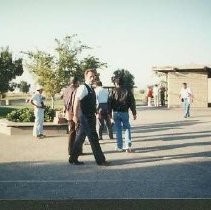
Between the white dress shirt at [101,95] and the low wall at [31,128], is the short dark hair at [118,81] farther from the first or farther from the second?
the low wall at [31,128]

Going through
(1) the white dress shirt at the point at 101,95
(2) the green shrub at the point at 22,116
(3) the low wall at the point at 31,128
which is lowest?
(3) the low wall at the point at 31,128

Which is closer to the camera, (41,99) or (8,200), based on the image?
(8,200)

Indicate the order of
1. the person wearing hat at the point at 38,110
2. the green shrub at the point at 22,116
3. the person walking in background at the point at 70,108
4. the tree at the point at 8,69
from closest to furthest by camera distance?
the person walking in background at the point at 70,108 → the person wearing hat at the point at 38,110 → the green shrub at the point at 22,116 → the tree at the point at 8,69

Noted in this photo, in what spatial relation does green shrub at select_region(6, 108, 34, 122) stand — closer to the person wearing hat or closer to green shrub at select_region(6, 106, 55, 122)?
green shrub at select_region(6, 106, 55, 122)

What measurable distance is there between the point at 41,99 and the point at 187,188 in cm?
801

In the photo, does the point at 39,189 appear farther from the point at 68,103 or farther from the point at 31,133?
the point at 31,133

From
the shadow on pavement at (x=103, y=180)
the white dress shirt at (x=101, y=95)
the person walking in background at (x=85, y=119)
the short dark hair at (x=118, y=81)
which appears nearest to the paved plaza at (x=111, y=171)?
the shadow on pavement at (x=103, y=180)

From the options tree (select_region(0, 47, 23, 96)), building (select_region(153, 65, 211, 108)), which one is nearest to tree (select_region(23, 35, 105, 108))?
building (select_region(153, 65, 211, 108))

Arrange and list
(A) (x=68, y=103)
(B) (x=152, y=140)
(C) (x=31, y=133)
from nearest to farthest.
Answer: (A) (x=68, y=103)
(B) (x=152, y=140)
(C) (x=31, y=133)

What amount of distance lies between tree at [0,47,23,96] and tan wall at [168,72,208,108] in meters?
26.3

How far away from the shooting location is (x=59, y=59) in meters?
30.3

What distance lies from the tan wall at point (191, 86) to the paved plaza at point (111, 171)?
19.9 metres

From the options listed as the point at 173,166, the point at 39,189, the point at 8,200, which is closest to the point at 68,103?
the point at 173,166

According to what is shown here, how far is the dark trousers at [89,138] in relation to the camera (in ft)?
30.5
